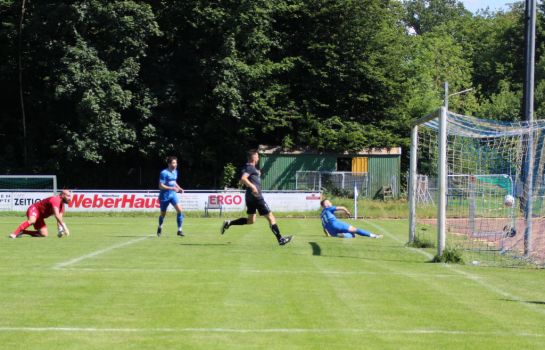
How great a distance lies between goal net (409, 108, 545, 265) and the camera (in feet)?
55.0

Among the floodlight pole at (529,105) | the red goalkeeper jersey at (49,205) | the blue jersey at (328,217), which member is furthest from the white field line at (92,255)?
the floodlight pole at (529,105)

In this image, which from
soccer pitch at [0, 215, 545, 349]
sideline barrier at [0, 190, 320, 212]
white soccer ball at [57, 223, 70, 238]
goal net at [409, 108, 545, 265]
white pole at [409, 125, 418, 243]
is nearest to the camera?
soccer pitch at [0, 215, 545, 349]

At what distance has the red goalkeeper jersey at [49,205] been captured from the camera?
19828 millimetres

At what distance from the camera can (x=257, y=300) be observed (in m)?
10.1

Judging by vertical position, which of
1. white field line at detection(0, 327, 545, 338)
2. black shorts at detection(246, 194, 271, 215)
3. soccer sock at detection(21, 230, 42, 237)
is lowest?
soccer sock at detection(21, 230, 42, 237)

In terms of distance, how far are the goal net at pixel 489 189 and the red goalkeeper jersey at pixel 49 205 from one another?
28.2 feet

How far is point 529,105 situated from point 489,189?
432cm

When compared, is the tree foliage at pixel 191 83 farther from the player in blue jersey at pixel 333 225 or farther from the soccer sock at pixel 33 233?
the player in blue jersey at pixel 333 225

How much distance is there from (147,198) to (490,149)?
18655 mm

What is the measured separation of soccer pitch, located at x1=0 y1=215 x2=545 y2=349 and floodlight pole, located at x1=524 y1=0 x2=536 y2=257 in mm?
2322

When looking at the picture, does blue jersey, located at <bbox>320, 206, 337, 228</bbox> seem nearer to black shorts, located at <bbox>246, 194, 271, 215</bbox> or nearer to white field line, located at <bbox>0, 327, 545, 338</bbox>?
black shorts, located at <bbox>246, 194, 271, 215</bbox>

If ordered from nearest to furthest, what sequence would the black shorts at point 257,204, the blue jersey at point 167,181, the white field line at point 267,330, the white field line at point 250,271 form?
the white field line at point 267,330, the white field line at point 250,271, the black shorts at point 257,204, the blue jersey at point 167,181

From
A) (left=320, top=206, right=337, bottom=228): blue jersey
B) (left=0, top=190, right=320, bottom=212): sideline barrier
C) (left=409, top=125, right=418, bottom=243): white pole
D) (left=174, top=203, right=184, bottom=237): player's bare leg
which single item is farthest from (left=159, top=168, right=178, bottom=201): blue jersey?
(left=0, top=190, right=320, bottom=212): sideline barrier

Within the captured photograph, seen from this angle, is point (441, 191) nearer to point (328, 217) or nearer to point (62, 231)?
point (328, 217)
